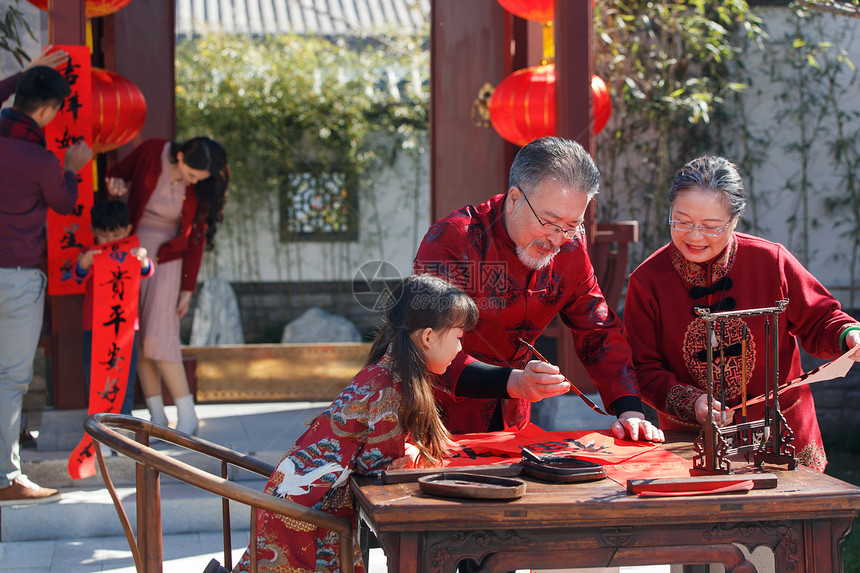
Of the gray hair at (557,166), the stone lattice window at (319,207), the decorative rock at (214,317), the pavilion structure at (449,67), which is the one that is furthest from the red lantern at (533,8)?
the decorative rock at (214,317)

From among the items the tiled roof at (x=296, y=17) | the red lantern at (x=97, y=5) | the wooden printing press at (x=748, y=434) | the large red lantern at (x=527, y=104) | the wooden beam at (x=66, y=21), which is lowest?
the wooden printing press at (x=748, y=434)

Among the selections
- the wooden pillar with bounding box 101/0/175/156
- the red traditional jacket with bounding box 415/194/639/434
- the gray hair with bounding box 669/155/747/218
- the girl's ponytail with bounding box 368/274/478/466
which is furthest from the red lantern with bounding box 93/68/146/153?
the gray hair with bounding box 669/155/747/218

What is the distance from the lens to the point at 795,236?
6.34 metres

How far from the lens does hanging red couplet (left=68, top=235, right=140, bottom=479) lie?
12.9 ft

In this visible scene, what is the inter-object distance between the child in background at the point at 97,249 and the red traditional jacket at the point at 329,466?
2294 millimetres

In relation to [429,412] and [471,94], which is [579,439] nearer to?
[429,412]

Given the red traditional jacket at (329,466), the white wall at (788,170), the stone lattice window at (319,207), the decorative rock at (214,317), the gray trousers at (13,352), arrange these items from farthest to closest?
the stone lattice window at (319,207), the decorative rock at (214,317), the white wall at (788,170), the gray trousers at (13,352), the red traditional jacket at (329,466)

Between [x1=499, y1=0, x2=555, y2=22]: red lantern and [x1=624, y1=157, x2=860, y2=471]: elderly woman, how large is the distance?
7.58 ft

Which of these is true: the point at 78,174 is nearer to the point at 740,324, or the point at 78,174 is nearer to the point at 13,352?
the point at 13,352

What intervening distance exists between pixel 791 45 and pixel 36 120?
5022 millimetres

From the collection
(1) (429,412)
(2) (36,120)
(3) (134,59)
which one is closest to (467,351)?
(1) (429,412)

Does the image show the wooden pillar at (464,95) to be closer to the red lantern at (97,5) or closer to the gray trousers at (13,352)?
the red lantern at (97,5)

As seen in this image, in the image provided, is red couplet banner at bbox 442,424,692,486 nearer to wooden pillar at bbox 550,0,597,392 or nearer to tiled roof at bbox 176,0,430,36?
wooden pillar at bbox 550,0,597,392

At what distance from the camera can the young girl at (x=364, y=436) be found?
1.94 m
